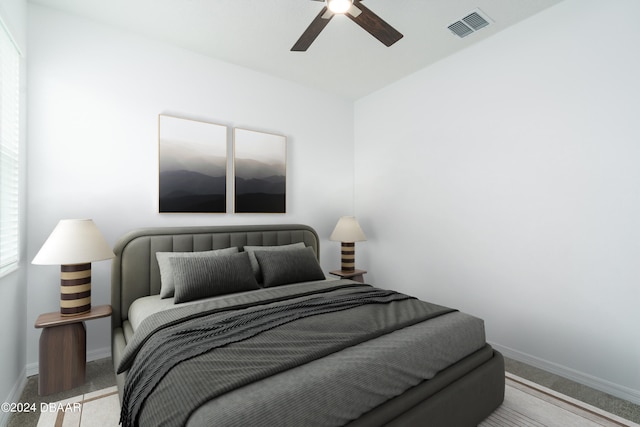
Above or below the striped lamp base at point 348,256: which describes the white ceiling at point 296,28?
above

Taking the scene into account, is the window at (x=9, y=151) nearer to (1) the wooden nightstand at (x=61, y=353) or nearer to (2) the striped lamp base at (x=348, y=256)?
(1) the wooden nightstand at (x=61, y=353)

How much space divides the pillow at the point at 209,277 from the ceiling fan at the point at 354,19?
1853 mm

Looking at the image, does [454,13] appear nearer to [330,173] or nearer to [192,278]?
[330,173]

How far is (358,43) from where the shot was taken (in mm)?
2945

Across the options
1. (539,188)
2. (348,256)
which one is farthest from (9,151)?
(539,188)

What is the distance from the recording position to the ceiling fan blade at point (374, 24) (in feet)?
6.31

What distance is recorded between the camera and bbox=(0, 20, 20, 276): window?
1938mm

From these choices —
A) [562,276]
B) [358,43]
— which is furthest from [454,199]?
[358,43]

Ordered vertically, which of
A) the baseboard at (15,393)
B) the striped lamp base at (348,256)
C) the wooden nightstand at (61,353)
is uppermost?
the striped lamp base at (348,256)

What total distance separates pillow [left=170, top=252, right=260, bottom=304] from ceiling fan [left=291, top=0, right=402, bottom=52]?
1.85 m

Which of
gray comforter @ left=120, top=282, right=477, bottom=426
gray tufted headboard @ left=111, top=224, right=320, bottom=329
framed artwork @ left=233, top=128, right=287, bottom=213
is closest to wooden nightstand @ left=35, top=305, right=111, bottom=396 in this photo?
gray tufted headboard @ left=111, top=224, right=320, bottom=329

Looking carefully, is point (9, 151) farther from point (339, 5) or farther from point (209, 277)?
point (339, 5)

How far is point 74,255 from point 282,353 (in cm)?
174

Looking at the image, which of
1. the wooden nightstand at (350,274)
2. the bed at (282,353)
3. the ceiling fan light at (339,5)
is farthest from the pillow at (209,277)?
the ceiling fan light at (339,5)
